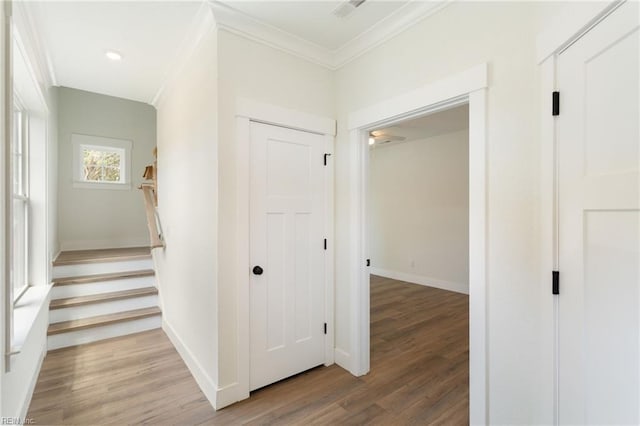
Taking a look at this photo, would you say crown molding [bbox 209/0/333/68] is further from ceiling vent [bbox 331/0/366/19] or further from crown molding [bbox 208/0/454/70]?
ceiling vent [bbox 331/0/366/19]

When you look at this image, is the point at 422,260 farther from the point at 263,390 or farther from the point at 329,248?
the point at 263,390

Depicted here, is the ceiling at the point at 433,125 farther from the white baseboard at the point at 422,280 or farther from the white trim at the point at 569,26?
the white trim at the point at 569,26

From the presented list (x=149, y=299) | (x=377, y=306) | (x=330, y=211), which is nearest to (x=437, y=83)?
(x=330, y=211)

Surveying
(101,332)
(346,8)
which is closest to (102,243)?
(101,332)

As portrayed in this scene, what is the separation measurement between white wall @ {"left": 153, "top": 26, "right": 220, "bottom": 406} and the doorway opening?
1.34 meters

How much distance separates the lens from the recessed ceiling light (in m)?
2.64

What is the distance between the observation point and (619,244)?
113 centimetres

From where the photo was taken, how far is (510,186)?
5.24 feet

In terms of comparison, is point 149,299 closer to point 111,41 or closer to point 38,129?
point 38,129

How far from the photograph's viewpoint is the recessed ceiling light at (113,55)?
2.64 m

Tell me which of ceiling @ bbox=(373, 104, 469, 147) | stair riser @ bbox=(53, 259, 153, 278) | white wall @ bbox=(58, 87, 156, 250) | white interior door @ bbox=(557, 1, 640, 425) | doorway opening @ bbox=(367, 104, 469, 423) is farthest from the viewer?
white wall @ bbox=(58, 87, 156, 250)

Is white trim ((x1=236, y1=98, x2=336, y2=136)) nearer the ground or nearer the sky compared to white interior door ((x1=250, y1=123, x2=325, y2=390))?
nearer the sky

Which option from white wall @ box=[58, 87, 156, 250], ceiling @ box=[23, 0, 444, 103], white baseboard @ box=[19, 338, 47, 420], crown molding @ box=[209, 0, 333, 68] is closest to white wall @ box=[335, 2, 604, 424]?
ceiling @ box=[23, 0, 444, 103]

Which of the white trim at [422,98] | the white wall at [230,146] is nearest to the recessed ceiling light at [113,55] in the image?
the white wall at [230,146]
